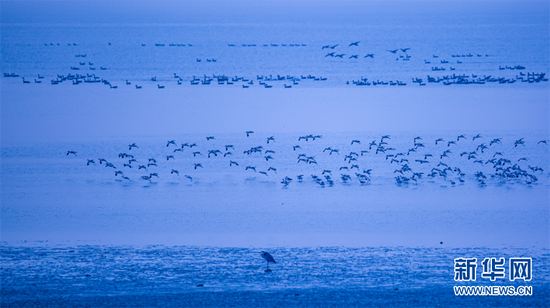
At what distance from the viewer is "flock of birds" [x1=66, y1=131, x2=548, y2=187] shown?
1623 centimetres

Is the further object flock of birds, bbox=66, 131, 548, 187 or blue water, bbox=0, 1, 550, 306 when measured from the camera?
flock of birds, bbox=66, 131, 548, 187

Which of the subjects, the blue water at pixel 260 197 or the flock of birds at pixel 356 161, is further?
the flock of birds at pixel 356 161

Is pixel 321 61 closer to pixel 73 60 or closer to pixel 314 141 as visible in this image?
pixel 73 60

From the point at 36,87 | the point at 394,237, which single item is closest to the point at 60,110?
the point at 36,87

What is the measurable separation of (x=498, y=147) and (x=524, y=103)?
9.32 meters

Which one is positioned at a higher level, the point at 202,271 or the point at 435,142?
the point at 435,142

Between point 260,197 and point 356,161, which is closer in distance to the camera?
point 260,197

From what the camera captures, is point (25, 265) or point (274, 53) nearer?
point (25, 265)

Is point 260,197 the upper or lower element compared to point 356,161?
lower

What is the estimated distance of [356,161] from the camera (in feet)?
59.0

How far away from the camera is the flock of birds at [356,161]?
16.2 metres

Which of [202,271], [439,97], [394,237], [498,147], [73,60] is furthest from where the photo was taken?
[73,60]

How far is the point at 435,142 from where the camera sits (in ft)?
66.0

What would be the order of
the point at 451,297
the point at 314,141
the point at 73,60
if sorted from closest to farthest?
1. the point at 451,297
2. the point at 314,141
3. the point at 73,60
